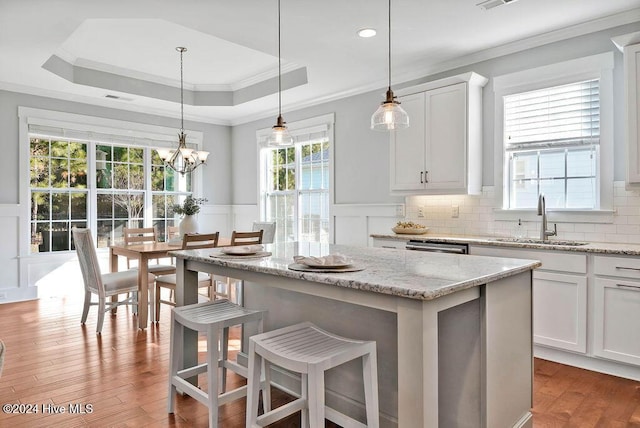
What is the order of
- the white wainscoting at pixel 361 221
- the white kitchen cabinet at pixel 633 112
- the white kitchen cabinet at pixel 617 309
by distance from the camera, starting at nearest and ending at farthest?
1. the white kitchen cabinet at pixel 617 309
2. the white kitchen cabinet at pixel 633 112
3. the white wainscoting at pixel 361 221

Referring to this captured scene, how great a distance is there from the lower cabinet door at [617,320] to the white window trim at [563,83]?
741 millimetres

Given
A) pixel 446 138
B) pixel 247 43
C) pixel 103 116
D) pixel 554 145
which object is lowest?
pixel 554 145

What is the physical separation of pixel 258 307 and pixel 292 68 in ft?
11.2

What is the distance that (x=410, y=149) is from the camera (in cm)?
430

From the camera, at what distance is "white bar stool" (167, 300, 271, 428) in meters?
2.07

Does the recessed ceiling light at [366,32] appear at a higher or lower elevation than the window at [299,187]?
higher

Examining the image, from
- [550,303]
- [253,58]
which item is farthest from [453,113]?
[253,58]

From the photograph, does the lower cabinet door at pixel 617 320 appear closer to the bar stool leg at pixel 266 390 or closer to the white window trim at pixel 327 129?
the bar stool leg at pixel 266 390

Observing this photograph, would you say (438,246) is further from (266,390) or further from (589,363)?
(266,390)

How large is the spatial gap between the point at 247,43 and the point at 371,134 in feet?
6.16

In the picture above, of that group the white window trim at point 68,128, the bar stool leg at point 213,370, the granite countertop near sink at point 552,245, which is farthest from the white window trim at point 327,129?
the bar stool leg at point 213,370

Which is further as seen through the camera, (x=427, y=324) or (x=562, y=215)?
(x=562, y=215)

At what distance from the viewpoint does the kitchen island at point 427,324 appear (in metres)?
1.46

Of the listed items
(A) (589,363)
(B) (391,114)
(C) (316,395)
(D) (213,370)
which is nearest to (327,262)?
(C) (316,395)
